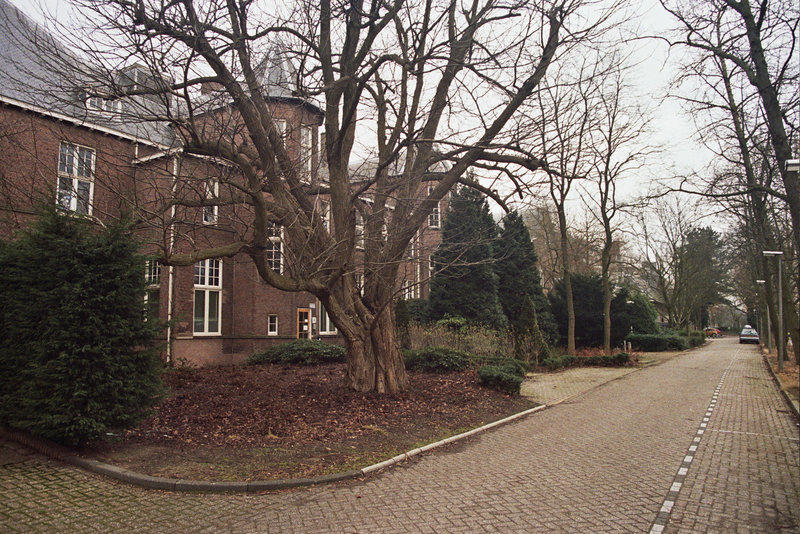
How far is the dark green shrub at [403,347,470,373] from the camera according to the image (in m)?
16.6

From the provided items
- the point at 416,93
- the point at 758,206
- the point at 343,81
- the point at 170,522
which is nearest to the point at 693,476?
the point at 170,522

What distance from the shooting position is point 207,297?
22312mm

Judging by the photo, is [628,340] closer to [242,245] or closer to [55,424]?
[242,245]

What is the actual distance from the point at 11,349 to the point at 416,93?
964cm

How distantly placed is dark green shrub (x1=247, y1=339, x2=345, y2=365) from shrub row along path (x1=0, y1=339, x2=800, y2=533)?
34.8 ft

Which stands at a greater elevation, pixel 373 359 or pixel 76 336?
pixel 76 336

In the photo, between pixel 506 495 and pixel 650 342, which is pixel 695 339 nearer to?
pixel 650 342

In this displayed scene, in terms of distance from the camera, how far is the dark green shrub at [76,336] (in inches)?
268

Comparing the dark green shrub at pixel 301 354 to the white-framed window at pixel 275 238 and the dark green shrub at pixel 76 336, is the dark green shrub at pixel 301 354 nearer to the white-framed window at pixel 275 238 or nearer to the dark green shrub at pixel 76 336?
the white-framed window at pixel 275 238

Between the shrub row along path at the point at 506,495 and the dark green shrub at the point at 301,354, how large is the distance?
10.6 metres

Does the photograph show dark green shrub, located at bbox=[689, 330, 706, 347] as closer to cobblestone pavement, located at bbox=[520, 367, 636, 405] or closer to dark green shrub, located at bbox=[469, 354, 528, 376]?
cobblestone pavement, located at bbox=[520, 367, 636, 405]

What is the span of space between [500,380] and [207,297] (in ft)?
46.6

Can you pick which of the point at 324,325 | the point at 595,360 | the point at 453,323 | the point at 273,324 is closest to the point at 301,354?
the point at 273,324

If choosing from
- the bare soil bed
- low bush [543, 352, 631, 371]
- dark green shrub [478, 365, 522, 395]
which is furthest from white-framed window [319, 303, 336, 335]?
dark green shrub [478, 365, 522, 395]
